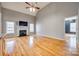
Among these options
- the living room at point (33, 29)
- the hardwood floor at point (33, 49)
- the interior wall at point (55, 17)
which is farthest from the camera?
the interior wall at point (55, 17)

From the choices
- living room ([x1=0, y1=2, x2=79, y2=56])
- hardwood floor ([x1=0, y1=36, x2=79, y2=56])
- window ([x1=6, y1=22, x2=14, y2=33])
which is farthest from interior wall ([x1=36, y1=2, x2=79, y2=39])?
window ([x1=6, y1=22, x2=14, y2=33])

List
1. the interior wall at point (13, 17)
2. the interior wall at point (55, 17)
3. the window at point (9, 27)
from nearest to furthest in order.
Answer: the interior wall at point (13, 17), the window at point (9, 27), the interior wall at point (55, 17)

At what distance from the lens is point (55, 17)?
223 inches

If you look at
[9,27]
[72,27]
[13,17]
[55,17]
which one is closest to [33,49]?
[9,27]

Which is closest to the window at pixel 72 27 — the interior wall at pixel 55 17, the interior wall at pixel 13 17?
the interior wall at pixel 55 17

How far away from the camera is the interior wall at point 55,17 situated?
4419 millimetres

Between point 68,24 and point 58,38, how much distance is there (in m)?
1.22

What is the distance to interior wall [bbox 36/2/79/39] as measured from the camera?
4419mm

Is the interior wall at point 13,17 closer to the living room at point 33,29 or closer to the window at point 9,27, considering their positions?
the living room at point 33,29

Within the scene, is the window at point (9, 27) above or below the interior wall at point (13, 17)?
below

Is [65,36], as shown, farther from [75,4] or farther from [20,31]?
[20,31]

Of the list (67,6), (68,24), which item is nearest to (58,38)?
(68,24)

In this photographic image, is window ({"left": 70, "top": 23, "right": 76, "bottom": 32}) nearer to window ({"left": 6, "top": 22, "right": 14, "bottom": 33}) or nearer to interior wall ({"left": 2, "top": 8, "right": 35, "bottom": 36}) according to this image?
interior wall ({"left": 2, "top": 8, "right": 35, "bottom": 36})

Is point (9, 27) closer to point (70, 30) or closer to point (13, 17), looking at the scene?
point (13, 17)
